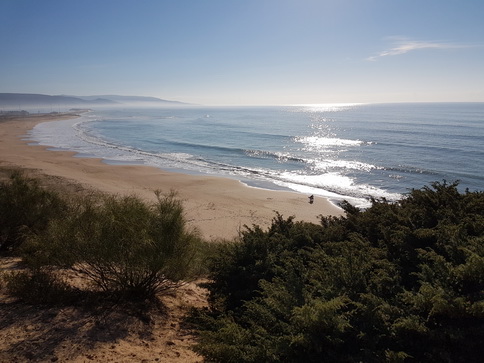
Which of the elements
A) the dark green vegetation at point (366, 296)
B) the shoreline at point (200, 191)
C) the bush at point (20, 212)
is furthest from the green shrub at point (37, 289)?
the shoreline at point (200, 191)

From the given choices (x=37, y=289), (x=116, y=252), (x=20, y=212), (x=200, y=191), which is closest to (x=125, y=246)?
(x=116, y=252)

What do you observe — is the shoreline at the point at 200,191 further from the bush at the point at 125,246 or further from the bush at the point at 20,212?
the bush at the point at 125,246

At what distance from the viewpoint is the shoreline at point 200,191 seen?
53.4 ft

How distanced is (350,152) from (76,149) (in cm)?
3082

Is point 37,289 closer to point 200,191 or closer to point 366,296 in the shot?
point 366,296

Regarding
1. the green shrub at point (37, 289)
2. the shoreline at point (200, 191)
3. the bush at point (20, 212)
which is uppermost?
the bush at point (20, 212)

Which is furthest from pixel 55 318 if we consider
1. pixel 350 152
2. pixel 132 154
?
pixel 350 152

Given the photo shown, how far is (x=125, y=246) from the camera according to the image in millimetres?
6160

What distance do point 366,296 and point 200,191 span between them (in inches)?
688

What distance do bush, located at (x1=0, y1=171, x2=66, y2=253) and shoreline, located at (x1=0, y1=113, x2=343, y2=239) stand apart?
620cm

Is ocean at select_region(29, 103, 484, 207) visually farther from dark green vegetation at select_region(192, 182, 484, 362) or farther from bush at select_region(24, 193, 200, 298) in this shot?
bush at select_region(24, 193, 200, 298)

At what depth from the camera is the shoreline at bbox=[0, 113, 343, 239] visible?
1628cm

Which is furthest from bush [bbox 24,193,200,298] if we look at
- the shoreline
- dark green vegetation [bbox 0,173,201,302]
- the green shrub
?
the shoreline

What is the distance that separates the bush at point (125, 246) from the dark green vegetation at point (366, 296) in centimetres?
121
